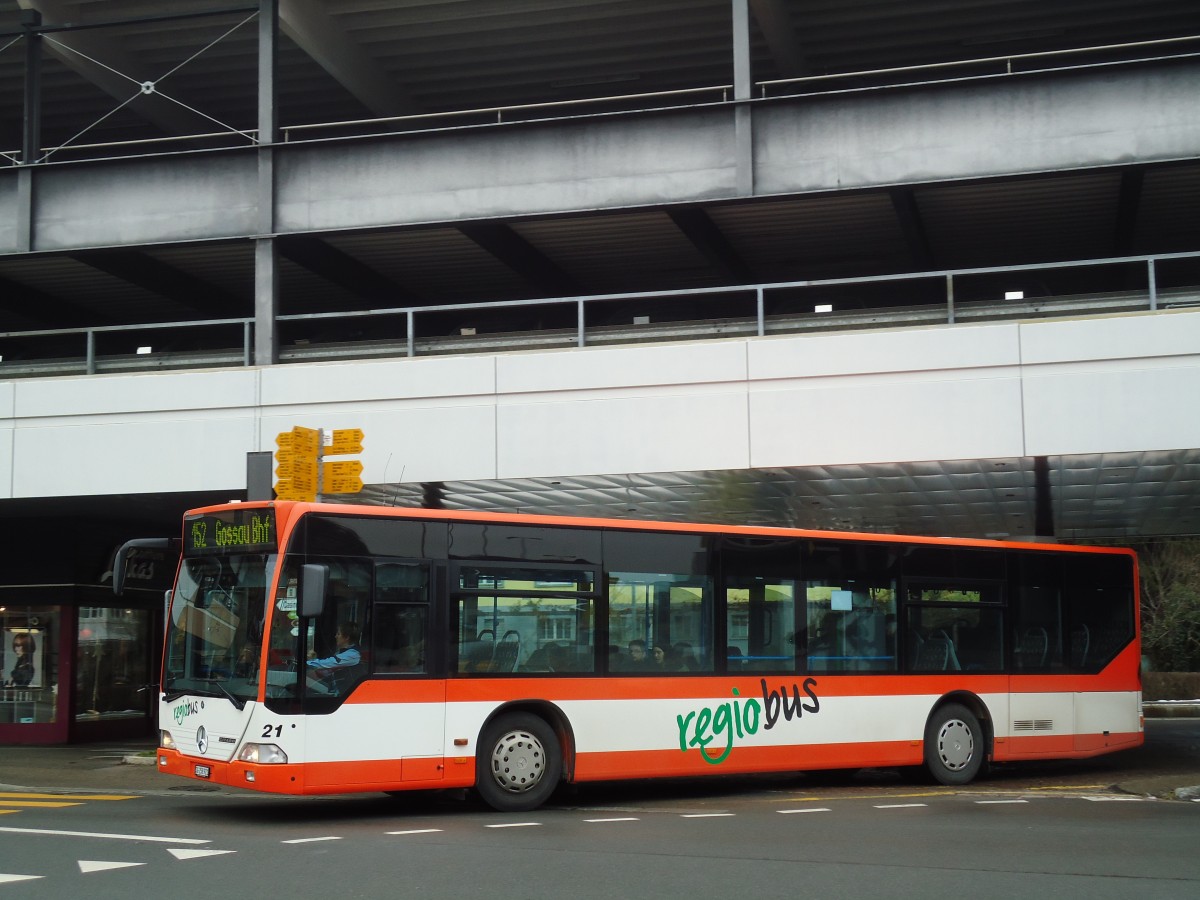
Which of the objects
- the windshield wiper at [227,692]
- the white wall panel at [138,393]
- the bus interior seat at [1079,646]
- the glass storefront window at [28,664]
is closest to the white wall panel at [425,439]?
the white wall panel at [138,393]

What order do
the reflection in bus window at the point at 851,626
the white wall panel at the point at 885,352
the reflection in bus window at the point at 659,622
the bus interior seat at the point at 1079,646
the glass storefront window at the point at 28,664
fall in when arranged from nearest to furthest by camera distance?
the reflection in bus window at the point at 659,622, the reflection in bus window at the point at 851,626, the white wall panel at the point at 885,352, the bus interior seat at the point at 1079,646, the glass storefront window at the point at 28,664

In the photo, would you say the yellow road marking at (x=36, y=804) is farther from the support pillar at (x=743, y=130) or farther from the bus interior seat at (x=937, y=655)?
Result: the support pillar at (x=743, y=130)

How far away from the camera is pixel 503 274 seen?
84.3 feet

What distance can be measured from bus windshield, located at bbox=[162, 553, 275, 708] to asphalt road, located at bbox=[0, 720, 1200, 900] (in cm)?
114

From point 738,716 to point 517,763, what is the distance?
2569mm

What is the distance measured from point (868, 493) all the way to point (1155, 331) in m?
4.60

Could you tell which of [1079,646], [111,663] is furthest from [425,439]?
[111,663]

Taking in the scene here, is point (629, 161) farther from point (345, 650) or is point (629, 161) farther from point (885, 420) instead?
point (345, 650)

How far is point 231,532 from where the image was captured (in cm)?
1196

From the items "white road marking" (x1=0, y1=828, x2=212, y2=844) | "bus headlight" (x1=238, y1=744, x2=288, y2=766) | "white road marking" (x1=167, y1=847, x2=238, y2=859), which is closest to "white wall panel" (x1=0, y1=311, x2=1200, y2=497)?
"bus headlight" (x1=238, y1=744, x2=288, y2=766)

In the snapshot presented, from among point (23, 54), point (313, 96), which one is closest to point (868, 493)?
point (313, 96)

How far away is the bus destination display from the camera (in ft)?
38.1

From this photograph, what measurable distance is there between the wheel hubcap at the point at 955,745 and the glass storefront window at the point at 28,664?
14.5m

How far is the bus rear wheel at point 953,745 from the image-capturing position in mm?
15391
